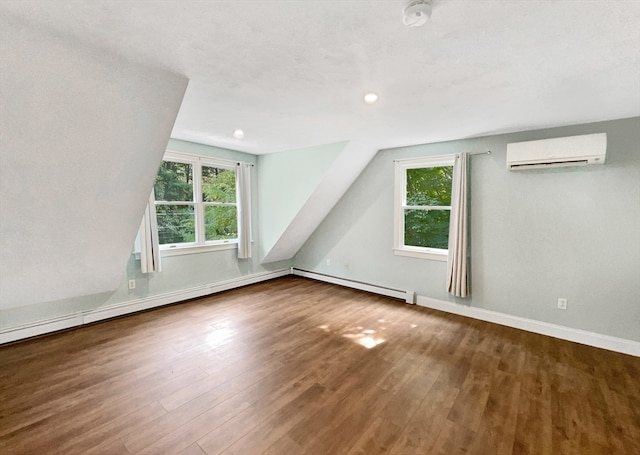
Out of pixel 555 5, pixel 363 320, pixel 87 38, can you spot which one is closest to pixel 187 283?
pixel 363 320

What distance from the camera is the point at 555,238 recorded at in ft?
9.97

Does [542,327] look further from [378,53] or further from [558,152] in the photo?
[378,53]

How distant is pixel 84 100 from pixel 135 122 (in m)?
0.30

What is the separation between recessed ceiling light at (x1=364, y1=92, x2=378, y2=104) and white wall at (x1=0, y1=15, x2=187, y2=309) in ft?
4.55

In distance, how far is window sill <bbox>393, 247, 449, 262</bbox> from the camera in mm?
3828

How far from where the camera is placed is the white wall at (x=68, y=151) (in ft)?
5.01

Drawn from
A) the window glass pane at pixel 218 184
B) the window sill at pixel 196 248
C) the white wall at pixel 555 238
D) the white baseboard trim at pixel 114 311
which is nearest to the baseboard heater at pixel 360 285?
the white wall at pixel 555 238

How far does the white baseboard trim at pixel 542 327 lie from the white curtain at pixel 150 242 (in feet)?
12.4

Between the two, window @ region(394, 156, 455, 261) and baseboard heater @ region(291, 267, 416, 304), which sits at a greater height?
window @ region(394, 156, 455, 261)

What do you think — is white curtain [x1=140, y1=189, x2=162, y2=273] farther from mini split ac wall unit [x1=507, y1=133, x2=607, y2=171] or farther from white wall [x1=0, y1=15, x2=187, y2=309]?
mini split ac wall unit [x1=507, y1=133, x2=607, y2=171]

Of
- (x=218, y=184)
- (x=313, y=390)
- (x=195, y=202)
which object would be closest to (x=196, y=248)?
(x=195, y=202)

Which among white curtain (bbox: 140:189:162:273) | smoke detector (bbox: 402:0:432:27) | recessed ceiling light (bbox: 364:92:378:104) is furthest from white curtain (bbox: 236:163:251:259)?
smoke detector (bbox: 402:0:432:27)

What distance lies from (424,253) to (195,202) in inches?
140

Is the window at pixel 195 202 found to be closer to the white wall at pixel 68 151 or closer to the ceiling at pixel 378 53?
the white wall at pixel 68 151
